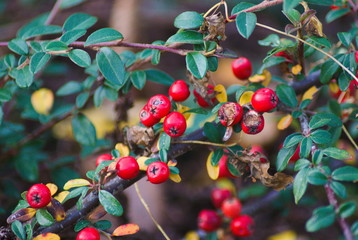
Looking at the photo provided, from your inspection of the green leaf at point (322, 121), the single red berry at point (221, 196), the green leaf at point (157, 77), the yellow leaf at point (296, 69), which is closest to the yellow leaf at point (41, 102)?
the green leaf at point (157, 77)

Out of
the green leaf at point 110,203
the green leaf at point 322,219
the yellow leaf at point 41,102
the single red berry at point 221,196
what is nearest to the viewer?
the green leaf at point 322,219

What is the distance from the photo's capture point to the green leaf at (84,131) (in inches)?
72.8

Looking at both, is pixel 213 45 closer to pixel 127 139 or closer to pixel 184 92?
pixel 184 92

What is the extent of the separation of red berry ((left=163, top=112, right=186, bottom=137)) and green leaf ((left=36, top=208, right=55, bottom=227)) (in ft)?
1.48

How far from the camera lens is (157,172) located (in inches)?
49.5

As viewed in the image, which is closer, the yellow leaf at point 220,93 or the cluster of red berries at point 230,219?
the yellow leaf at point 220,93

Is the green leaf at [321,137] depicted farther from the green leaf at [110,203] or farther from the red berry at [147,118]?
the green leaf at [110,203]

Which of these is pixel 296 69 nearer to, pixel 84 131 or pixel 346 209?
pixel 346 209

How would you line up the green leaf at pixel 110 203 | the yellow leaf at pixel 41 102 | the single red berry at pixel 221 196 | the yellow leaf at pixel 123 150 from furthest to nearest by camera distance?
the single red berry at pixel 221 196 → the yellow leaf at pixel 41 102 → the yellow leaf at pixel 123 150 → the green leaf at pixel 110 203

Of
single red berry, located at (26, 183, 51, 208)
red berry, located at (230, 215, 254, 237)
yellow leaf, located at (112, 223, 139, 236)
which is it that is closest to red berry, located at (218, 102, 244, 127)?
yellow leaf, located at (112, 223, 139, 236)

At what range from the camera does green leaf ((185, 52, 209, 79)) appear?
1257 mm

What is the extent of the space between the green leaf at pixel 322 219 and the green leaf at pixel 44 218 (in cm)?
75

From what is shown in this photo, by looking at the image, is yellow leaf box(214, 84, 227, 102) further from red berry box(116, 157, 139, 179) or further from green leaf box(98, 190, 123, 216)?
green leaf box(98, 190, 123, 216)

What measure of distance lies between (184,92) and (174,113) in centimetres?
10
